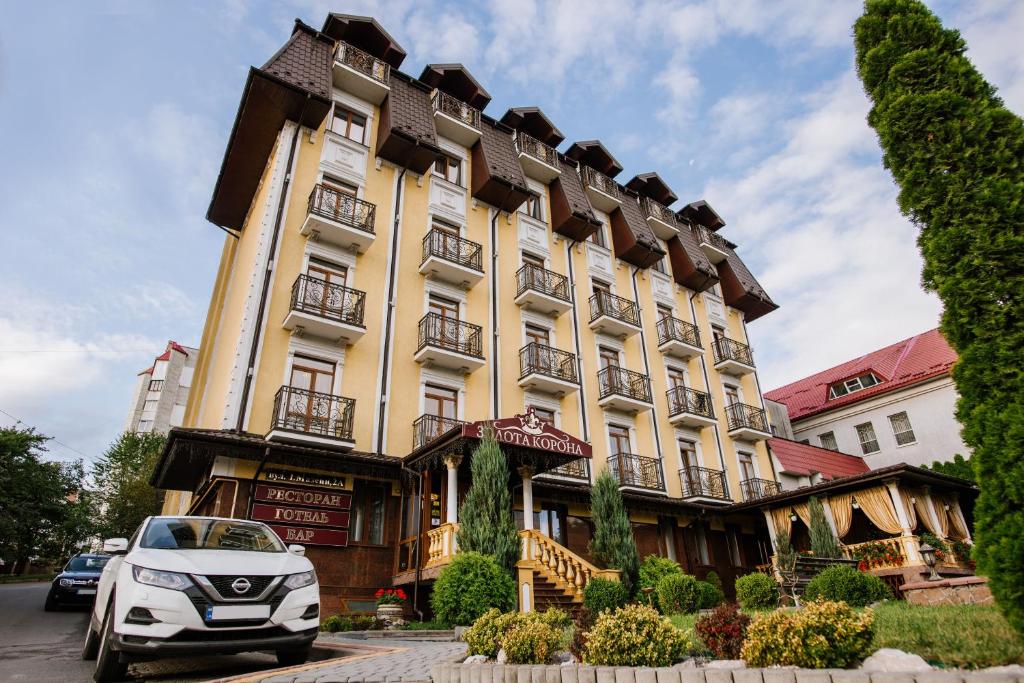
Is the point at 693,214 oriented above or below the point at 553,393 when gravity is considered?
above

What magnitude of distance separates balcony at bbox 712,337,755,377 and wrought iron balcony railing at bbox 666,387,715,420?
2.83m

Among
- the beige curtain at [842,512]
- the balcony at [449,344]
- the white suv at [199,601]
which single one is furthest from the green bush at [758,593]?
the white suv at [199,601]

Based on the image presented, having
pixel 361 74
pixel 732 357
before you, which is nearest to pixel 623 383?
pixel 732 357

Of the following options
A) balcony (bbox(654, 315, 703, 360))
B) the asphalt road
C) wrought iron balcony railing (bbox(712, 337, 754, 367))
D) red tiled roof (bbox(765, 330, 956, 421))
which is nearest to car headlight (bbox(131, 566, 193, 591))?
the asphalt road

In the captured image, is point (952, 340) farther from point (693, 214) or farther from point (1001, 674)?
point (693, 214)

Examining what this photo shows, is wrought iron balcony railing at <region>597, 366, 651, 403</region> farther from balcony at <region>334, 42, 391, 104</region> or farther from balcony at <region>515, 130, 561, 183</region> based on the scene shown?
balcony at <region>334, 42, 391, 104</region>

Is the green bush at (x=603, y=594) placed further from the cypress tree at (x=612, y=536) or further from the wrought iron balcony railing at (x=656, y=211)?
the wrought iron balcony railing at (x=656, y=211)

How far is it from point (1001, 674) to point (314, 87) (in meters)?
20.8

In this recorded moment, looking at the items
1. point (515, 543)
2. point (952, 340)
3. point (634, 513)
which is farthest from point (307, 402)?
point (952, 340)

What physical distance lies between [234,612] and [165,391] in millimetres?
63573

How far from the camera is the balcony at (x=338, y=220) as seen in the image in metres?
17.5

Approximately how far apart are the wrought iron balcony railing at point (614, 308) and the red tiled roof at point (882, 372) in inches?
627

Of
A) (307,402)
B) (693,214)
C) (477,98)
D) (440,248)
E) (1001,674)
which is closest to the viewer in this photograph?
(1001,674)

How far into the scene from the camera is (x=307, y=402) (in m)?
15.4
